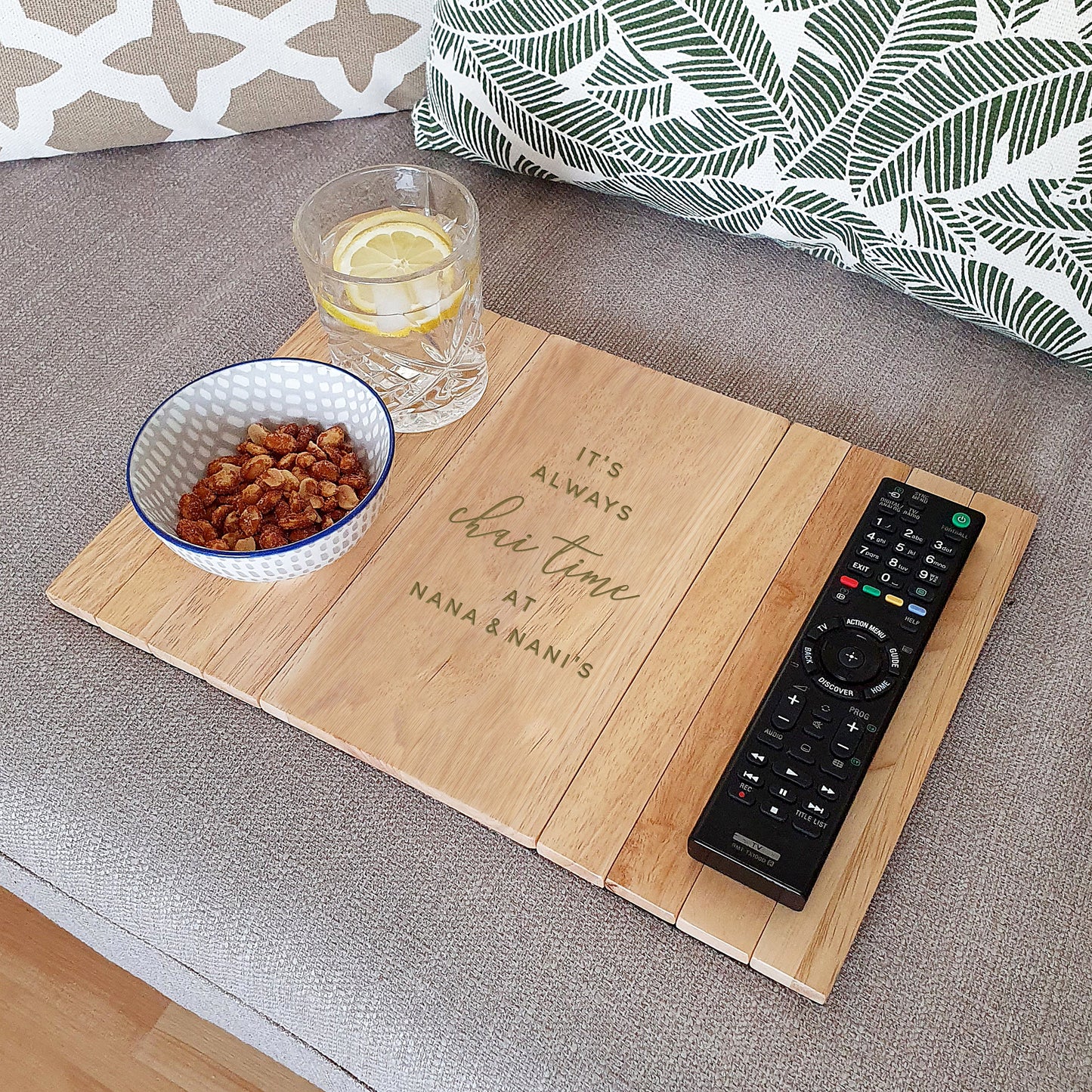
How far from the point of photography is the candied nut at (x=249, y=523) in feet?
2.03

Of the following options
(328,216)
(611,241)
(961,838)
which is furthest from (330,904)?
(611,241)

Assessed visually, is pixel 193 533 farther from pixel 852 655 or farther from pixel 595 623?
pixel 852 655

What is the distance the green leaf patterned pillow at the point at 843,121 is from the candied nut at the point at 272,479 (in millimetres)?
370

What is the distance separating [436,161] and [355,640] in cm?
49

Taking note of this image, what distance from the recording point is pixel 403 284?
2.07 feet

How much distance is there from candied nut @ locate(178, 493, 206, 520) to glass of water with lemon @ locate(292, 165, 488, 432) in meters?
0.14

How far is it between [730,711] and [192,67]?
2.27 feet

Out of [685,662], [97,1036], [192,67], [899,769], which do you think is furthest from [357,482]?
[97,1036]

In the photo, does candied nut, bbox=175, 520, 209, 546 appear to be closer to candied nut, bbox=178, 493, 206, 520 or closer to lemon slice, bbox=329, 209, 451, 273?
candied nut, bbox=178, 493, 206, 520

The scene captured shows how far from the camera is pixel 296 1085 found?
3.19 ft

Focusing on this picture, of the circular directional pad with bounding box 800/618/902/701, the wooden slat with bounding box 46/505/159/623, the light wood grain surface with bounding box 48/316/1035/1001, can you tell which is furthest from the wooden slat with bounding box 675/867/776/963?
the wooden slat with bounding box 46/505/159/623

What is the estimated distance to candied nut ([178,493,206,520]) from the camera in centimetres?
63

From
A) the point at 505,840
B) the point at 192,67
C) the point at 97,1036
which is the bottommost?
the point at 97,1036

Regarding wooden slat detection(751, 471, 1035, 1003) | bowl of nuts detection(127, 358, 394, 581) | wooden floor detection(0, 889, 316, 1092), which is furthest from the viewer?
wooden floor detection(0, 889, 316, 1092)
